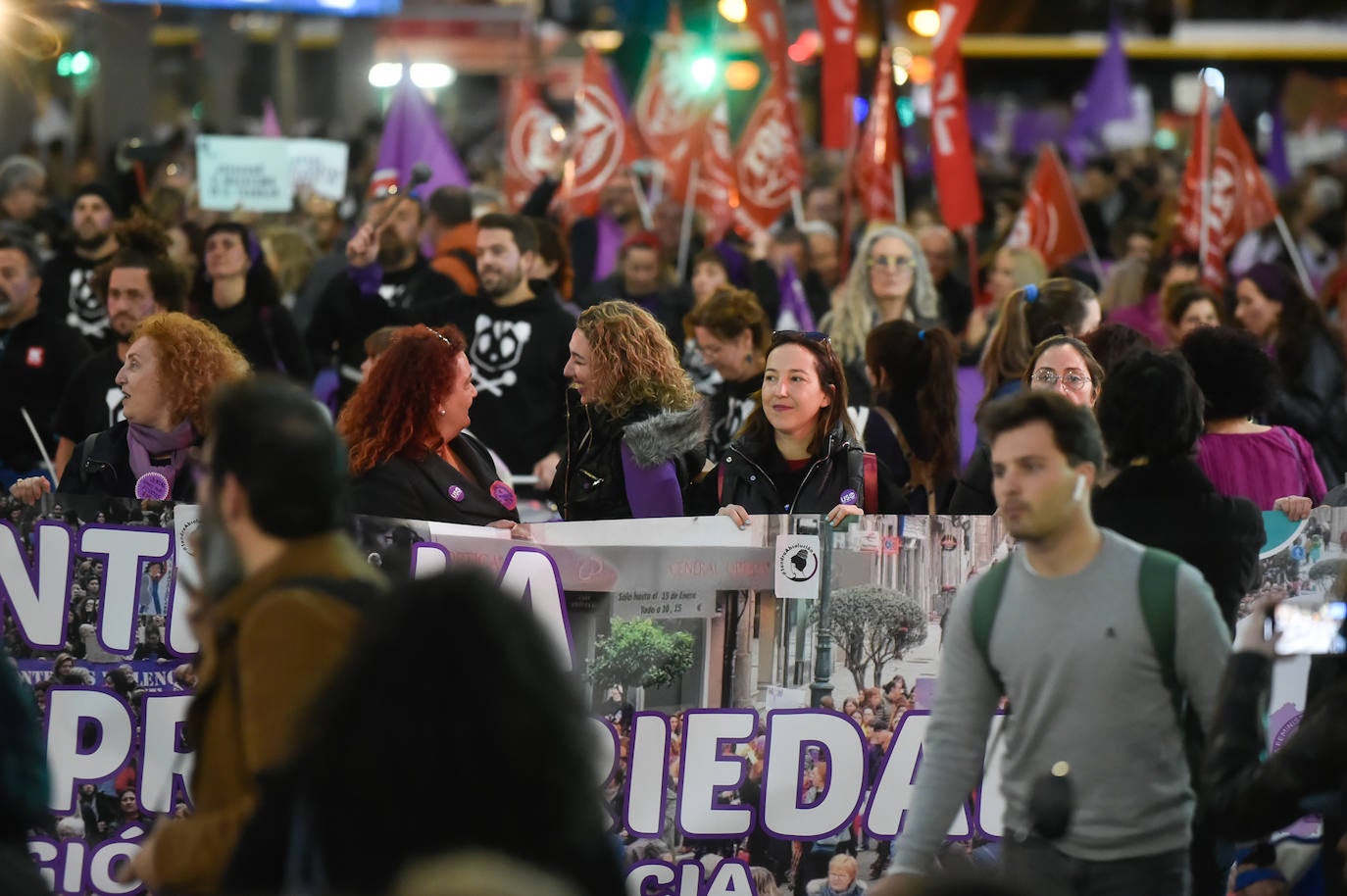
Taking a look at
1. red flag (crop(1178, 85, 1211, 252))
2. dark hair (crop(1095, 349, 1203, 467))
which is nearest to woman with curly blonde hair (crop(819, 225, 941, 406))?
red flag (crop(1178, 85, 1211, 252))

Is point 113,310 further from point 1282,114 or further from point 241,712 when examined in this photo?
point 1282,114

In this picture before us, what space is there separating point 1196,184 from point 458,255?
4.84 m

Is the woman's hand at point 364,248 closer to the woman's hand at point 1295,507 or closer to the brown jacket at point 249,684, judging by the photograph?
the woman's hand at point 1295,507

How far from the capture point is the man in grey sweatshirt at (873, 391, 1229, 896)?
424 cm

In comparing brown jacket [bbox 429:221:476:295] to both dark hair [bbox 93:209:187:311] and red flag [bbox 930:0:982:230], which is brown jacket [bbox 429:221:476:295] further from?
red flag [bbox 930:0:982:230]

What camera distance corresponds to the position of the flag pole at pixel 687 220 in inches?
541

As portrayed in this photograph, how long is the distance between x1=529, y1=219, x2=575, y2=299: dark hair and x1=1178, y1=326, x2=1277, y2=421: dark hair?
4.27m

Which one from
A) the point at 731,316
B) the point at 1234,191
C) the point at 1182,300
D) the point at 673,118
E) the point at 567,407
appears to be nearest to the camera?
the point at 567,407

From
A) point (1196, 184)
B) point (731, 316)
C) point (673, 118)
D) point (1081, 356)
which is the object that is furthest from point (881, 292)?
point (673, 118)

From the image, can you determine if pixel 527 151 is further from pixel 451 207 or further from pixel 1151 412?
pixel 1151 412

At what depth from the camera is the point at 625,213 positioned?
46.2 feet

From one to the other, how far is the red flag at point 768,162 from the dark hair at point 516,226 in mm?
5060

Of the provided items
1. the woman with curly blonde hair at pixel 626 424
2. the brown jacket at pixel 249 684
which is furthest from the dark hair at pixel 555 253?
the brown jacket at pixel 249 684

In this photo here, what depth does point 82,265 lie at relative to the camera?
11453 millimetres
